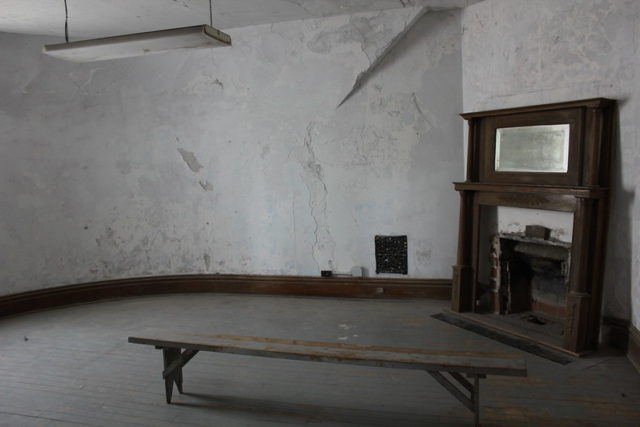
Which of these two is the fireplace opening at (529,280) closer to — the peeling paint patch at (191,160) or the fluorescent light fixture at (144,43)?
the fluorescent light fixture at (144,43)

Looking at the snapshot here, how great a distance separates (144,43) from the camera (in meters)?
3.08

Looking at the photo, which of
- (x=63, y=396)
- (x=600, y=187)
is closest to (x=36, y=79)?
(x=63, y=396)

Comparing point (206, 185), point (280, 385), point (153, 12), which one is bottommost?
point (280, 385)

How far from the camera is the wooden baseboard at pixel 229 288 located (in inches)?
203

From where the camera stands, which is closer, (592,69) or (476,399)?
(476,399)

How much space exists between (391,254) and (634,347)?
2.43m

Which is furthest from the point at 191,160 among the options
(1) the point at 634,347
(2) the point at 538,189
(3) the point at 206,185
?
(1) the point at 634,347

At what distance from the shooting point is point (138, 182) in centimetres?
566

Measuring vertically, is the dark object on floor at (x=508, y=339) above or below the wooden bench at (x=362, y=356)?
below

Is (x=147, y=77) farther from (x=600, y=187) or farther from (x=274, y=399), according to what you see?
(x=600, y=187)

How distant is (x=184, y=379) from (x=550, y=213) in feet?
11.0

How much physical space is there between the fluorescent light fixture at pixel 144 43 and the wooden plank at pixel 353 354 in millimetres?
1963

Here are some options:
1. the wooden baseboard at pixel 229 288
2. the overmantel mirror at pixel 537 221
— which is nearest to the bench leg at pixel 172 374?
the wooden baseboard at pixel 229 288

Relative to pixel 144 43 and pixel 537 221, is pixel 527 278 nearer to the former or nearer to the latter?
pixel 537 221
